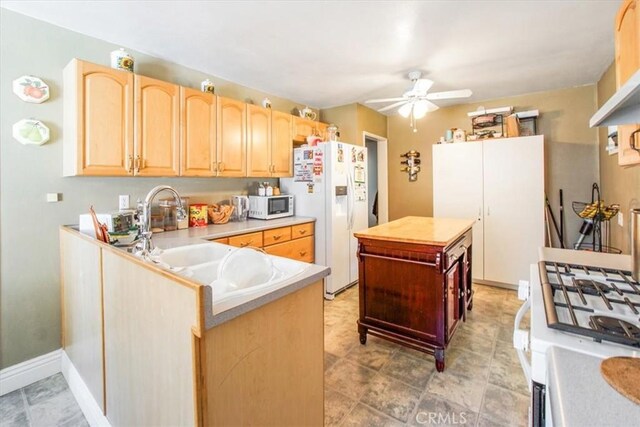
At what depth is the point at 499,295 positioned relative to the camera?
3473 millimetres

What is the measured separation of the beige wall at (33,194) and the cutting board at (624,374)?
9.76 feet

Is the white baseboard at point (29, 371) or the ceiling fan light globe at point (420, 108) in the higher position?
the ceiling fan light globe at point (420, 108)

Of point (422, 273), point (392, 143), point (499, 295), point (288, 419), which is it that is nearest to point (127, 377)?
point (288, 419)

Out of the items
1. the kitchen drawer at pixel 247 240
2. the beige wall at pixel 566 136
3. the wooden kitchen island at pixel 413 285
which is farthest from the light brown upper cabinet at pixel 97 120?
the beige wall at pixel 566 136

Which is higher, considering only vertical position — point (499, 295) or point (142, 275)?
point (142, 275)

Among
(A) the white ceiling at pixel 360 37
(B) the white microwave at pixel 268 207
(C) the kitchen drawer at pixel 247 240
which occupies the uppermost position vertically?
(A) the white ceiling at pixel 360 37

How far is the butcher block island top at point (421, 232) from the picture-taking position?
2033 millimetres

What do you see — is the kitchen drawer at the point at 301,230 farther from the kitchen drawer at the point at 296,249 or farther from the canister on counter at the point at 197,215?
the canister on counter at the point at 197,215

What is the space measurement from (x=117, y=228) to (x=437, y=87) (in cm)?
351

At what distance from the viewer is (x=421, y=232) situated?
90.5 inches

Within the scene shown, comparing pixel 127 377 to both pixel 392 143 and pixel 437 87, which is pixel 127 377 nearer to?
pixel 437 87

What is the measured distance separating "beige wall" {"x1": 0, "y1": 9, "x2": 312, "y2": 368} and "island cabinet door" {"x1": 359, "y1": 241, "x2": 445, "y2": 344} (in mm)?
2255

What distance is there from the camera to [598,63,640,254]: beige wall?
2432mm

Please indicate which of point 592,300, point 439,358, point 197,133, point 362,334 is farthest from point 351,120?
point 592,300
